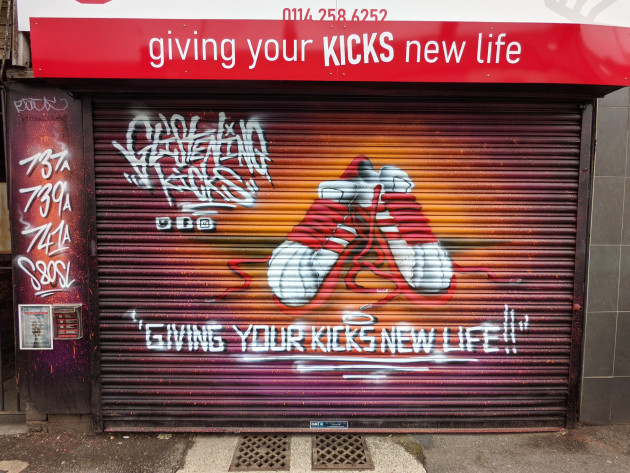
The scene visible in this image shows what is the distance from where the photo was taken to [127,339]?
3908 mm

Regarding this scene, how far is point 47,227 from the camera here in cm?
379

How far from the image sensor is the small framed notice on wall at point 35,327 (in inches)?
149

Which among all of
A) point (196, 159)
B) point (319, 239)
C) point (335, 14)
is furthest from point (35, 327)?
point (335, 14)

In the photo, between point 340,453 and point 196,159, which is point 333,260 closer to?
point 196,159

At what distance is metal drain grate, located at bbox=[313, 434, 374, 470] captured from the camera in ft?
11.4

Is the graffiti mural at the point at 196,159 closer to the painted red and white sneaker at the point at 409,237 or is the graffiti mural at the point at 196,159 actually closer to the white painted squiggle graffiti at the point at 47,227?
the white painted squiggle graffiti at the point at 47,227

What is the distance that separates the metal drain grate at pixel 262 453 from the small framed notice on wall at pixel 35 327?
210 cm

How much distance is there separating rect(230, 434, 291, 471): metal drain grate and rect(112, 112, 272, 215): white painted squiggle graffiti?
7.37 feet

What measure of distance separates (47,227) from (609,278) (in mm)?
5531

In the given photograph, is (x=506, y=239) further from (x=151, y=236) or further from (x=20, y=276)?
(x=20, y=276)

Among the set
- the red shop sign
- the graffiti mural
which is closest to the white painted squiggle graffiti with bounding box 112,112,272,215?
the graffiti mural

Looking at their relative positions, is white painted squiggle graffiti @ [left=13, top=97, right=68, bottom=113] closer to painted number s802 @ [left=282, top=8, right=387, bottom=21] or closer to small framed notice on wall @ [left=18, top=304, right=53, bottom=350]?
small framed notice on wall @ [left=18, top=304, right=53, bottom=350]

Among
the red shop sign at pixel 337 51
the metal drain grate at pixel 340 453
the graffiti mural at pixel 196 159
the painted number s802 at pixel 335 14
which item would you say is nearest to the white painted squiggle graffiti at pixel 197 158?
the graffiti mural at pixel 196 159

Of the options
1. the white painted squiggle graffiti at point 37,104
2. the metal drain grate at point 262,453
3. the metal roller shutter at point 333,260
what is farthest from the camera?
the metal roller shutter at point 333,260
